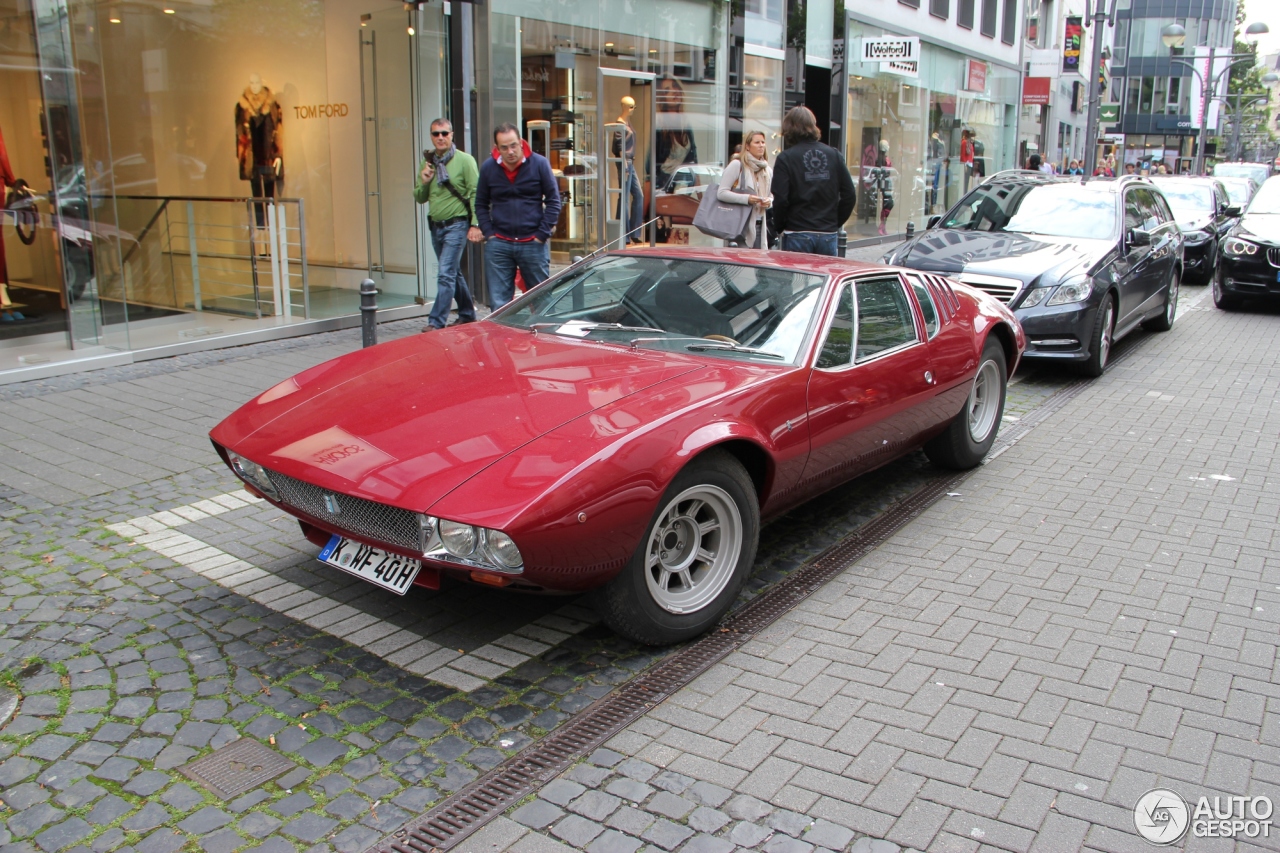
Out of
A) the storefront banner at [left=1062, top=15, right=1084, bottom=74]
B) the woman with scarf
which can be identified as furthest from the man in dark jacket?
the storefront banner at [left=1062, top=15, right=1084, bottom=74]

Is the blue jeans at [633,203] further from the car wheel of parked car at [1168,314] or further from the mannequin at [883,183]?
the mannequin at [883,183]

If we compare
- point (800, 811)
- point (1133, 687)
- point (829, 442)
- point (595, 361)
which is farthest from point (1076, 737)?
point (595, 361)

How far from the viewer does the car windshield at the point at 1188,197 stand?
16844 mm

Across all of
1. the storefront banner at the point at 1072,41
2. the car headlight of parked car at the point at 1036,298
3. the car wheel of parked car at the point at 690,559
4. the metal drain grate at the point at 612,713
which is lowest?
the metal drain grate at the point at 612,713

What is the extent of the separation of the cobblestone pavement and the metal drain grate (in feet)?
0.22

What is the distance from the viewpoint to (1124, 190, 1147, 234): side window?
32.4 ft

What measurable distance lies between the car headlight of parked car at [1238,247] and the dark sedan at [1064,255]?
74.6 inches

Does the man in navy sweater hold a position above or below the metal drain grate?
above

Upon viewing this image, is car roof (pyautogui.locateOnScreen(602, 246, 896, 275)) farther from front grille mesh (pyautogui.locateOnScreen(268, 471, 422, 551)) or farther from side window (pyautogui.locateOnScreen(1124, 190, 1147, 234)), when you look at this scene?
side window (pyautogui.locateOnScreen(1124, 190, 1147, 234))

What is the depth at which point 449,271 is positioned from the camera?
9578mm

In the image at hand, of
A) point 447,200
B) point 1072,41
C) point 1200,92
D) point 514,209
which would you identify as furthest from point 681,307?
point 1200,92

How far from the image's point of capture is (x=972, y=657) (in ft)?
12.8

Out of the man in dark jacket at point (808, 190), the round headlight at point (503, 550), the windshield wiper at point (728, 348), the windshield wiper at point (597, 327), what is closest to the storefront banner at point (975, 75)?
the man in dark jacket at point (808, 190)

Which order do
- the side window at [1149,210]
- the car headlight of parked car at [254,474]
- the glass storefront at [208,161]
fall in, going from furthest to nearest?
the side window at [1149,210] → the glass storefront at [208,161] → the car headlight of parked car at [254,474]
